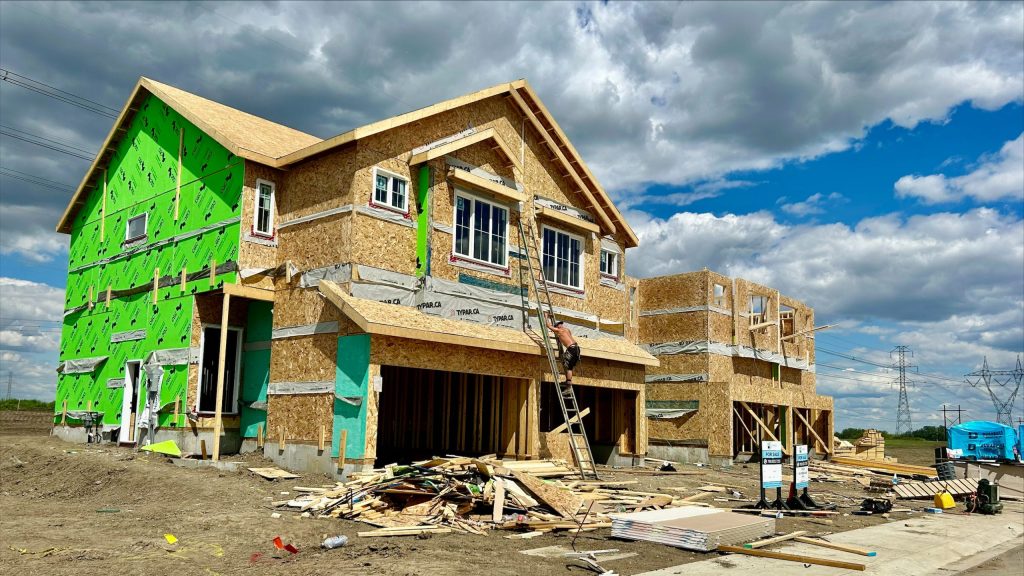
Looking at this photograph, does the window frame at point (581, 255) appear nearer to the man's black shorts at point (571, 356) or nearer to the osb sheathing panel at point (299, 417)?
the man's black shorts at point (571, 356)

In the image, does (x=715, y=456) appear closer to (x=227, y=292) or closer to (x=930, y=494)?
(x=930, y=494)

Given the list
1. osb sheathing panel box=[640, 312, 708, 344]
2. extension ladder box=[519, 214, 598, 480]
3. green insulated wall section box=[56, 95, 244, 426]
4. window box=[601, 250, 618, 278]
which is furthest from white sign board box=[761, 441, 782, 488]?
osb sheathing panel box=[640, 312, 708, 344]

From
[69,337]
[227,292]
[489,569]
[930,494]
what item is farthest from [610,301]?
[69,337]

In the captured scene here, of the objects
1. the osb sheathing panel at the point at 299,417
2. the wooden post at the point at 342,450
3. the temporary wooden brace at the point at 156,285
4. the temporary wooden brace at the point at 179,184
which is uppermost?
the temporary wooden brace at the point at 179,184

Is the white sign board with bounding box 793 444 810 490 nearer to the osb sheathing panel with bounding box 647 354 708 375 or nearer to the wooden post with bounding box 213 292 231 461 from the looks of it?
the osb sheathing panel with bounding box 647 354 708 375

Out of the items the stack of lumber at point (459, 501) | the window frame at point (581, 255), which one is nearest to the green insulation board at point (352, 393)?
the stack of lumber at point (459, 501)

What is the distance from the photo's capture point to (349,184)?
18609mm

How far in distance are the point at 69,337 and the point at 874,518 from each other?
25858 millimetres

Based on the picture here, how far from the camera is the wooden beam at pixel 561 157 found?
77.5ft

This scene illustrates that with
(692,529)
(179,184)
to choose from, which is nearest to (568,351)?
(692,529)

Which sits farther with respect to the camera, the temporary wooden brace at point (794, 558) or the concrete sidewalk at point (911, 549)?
the temporary wooden brace at point (794, 558)

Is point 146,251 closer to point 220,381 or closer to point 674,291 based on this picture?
point 220,381

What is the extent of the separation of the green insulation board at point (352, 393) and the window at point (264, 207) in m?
4.81

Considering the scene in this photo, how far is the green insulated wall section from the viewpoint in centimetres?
2083
